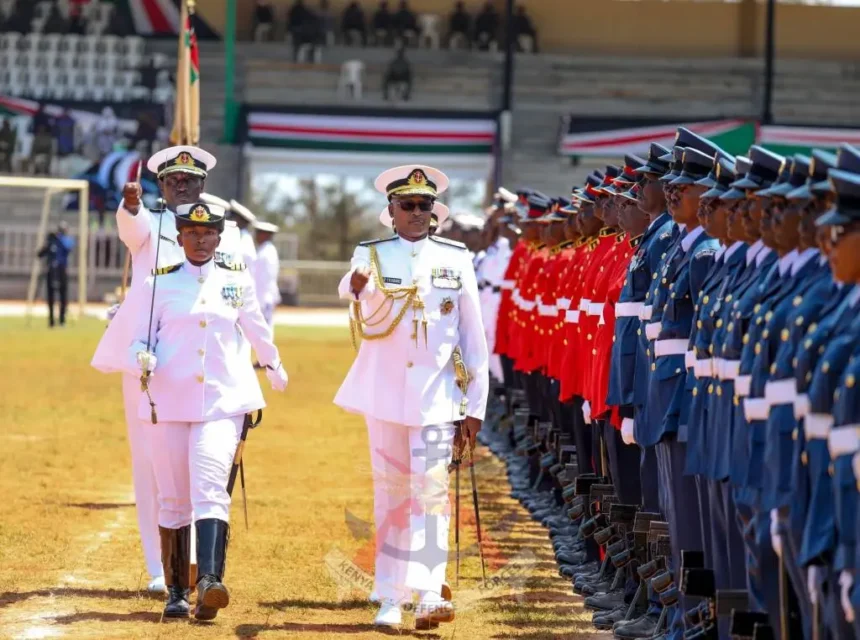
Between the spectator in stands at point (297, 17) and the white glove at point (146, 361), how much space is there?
123ft

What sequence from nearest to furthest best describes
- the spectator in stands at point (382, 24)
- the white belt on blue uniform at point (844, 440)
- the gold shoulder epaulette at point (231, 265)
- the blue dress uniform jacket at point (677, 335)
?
the white belt on blue uniform at point (844, 440) < the blue dress uniform jacket at point (677, 335) < the gold shoulder epaulette at point (231, 265) < the spectator in stands at point (382, 24)

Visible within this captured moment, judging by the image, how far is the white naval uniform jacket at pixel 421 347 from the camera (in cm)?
832

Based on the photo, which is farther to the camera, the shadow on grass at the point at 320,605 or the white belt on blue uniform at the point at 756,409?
the shadow on grass at the point at 320,605

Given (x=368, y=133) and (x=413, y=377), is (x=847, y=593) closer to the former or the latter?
(x=413, y=377)

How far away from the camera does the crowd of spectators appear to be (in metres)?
45.3

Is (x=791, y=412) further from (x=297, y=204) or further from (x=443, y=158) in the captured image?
(x=297, y=204)

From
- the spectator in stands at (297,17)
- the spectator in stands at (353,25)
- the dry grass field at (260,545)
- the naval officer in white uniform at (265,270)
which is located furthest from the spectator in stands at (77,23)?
the dry grass field at (260,545)

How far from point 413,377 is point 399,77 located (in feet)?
119

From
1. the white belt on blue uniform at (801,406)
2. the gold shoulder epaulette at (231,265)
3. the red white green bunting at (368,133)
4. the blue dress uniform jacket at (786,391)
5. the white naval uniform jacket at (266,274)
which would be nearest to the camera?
the white belt on blue uniform at (801,406)

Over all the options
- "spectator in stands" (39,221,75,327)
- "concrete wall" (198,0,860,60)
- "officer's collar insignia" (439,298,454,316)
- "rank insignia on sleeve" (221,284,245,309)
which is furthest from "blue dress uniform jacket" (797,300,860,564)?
"concrete wall" (198,0,860,60)

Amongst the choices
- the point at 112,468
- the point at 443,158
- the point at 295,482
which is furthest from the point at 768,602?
the point at 443,158

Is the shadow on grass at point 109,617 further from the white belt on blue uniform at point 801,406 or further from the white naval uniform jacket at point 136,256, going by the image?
the white belt on blue uniform at point 801,406

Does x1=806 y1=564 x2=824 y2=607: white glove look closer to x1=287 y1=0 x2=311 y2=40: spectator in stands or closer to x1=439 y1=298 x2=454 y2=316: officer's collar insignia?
x1=439 y1=298 x2=454 y2=316: officer's collar insignia

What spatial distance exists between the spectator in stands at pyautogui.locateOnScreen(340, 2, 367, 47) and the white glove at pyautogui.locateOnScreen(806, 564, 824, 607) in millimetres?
40924
